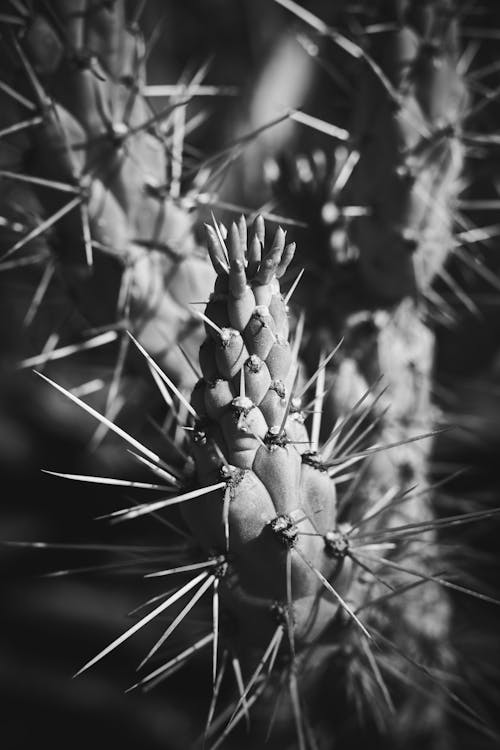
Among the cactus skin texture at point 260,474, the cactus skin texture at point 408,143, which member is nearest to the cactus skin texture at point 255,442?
the cactus skin texture at point 260,474

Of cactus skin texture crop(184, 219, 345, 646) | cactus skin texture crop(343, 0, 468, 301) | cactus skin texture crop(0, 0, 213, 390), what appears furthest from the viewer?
cactus skin texture crop(343, 0, 468, 301)

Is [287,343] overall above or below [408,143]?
below

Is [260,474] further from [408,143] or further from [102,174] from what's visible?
[408,143]

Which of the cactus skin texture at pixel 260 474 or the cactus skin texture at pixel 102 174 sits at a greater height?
the cactus skin texture at pixel 102 174

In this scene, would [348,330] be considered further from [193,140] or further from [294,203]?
[193,140]

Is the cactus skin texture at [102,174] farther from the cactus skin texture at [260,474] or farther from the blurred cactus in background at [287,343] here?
the cactus skin texture at [260,474]

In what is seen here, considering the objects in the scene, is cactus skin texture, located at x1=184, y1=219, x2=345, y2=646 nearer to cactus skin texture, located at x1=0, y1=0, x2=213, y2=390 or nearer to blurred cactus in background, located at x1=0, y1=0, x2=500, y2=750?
blurred cactus in background, located at x1=0, y1=0, x2=500, y2=750

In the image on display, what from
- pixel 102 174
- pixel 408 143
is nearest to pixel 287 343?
pixel 102 174

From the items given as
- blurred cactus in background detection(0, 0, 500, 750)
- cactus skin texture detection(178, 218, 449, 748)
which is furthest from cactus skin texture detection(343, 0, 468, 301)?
cactus skin texture detection(178, 218, 449, 748)
